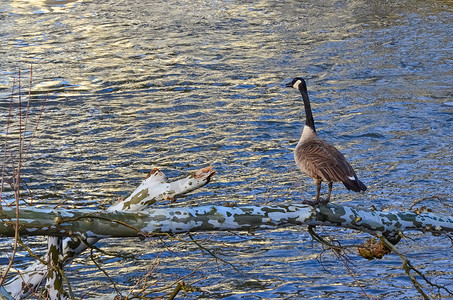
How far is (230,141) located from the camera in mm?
15711

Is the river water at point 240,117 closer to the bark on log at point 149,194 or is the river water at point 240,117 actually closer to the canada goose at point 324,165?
the bark on log at point 149,194

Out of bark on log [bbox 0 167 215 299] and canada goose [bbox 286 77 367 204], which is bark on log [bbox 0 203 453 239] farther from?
canada goose [bbox 286 77 367 204]

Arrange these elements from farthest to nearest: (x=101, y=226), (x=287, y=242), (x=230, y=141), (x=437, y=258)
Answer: (x=230, y=141)
(x=287, y=242)
(x=437, y=258)
(x=101, y=226)

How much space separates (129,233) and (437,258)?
5.77m

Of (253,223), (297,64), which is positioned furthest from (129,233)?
(297,64)

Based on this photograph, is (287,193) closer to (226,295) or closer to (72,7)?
(226,295)

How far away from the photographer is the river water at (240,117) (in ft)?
32.2

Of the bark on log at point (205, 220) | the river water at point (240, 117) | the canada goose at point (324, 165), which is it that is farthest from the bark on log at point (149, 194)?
the canada goose at point (324, 165)

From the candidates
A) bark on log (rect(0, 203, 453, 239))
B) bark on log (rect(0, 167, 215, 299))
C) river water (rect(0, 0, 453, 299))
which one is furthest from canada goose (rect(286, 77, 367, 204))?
river water (rect(0, 0, 453, 299))

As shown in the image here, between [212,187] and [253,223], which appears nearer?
[253,223]

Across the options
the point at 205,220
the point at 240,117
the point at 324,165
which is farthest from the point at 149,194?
the point at 240,117

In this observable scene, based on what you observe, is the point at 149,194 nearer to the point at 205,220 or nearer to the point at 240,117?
the point at 205,220

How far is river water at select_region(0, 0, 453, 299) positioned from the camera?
9805 millimetres

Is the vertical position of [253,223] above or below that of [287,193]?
above
